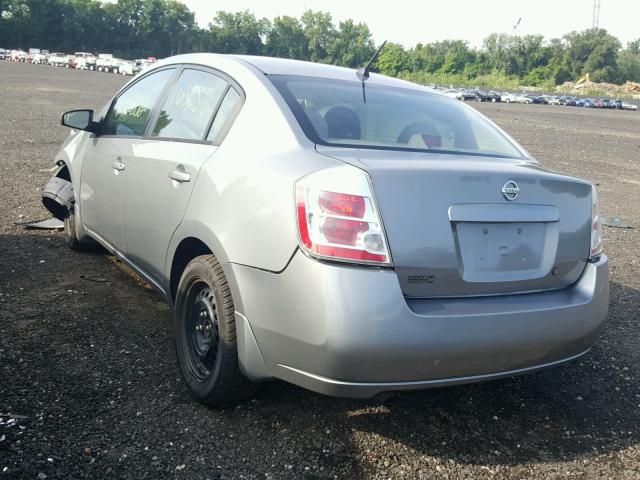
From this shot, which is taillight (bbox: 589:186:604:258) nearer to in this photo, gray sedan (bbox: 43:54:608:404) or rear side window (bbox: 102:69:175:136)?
gray sedan (bbox: 43:54:608:404)

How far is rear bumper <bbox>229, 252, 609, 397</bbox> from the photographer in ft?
7.66

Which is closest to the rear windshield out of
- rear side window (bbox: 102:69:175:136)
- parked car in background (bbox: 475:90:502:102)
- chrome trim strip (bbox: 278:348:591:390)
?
chrome trim strip (bbox: 278:348:591:390)

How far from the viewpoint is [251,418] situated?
9.72 feet

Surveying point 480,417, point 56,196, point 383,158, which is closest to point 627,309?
point 480,417

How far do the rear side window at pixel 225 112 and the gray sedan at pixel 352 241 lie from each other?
0.04ft

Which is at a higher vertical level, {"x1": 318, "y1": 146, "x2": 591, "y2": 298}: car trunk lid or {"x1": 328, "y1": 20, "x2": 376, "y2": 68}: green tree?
{"x1": 328, "y1": 20, "x2": 376, "y2": 68}: green tree

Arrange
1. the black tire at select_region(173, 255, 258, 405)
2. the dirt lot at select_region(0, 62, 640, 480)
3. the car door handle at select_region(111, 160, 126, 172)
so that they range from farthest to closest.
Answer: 1. the car door handle at select_region(111, 160, 126, 172)
2. the black tire at select_region(173, 255, 258, 405)
3. the dirt lot at select_region(0, 62, 640, 480)

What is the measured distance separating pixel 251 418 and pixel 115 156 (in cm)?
208

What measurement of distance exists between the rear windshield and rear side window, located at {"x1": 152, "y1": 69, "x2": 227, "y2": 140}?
41cm

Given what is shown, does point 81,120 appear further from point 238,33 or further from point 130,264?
point 238,33

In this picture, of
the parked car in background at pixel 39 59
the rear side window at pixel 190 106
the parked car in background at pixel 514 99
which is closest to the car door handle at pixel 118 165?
the rear side window at pixel 190 106

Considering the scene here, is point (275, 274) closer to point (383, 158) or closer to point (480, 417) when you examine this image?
point (383, 158)

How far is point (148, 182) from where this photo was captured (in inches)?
142

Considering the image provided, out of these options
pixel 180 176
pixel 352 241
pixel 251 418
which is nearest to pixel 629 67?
pixel 180 176
